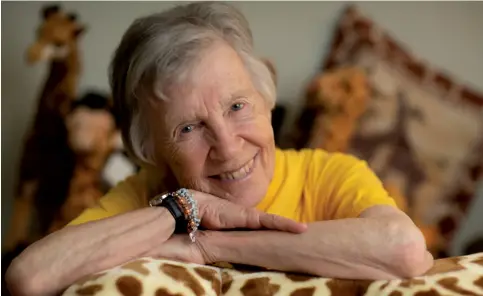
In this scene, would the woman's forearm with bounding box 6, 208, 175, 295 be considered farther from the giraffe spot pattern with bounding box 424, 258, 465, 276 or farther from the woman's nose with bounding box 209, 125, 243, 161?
the giraffe spot pattern with bounding box 424, 258, 465, 276

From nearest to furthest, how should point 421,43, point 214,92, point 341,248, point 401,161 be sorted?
point 341,248 → point 214,92 → point 401,161 → point 421,43

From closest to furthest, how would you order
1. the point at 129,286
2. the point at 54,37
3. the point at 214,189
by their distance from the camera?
the point at 129,286
the point at 214,189
the point at 54,37

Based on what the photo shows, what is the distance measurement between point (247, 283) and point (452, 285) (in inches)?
12.6

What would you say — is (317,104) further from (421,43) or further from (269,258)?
(269,258)

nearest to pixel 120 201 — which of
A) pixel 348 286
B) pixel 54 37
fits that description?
pixel 348 286

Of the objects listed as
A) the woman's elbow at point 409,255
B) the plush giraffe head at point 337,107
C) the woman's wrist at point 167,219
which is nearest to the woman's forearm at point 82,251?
the woman's wrist at point 167,219

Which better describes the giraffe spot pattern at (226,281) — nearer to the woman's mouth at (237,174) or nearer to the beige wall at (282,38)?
the woman's mouth at (237,174)

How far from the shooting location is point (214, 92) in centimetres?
136

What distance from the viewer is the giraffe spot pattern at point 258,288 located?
1.15 meters

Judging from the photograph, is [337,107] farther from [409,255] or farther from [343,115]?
[409,255]

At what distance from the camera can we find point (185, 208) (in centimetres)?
132

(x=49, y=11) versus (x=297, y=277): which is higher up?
(x=49, y=11)

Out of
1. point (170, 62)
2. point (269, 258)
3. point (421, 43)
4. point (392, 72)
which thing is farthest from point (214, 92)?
point (421, 43)

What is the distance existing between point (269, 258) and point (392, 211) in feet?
0.78
